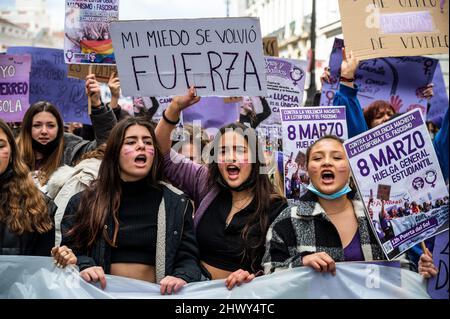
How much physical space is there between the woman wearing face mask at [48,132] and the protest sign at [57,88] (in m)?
1.32

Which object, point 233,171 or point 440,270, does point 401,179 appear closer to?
point 440,270

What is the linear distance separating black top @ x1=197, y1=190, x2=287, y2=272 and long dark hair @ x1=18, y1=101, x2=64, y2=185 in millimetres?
1414

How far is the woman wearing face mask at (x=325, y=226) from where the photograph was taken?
3396mm

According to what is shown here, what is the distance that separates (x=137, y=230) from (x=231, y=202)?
0.61 m

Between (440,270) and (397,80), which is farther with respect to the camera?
(397,80)

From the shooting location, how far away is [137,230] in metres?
3.55

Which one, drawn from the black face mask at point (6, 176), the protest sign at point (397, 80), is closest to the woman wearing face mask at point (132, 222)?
the black face mask at point (6, 176)

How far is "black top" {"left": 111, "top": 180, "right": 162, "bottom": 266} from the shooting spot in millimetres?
3527

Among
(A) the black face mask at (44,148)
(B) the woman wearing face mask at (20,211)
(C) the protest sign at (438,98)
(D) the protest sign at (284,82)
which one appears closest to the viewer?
(B) the woman wearing face mask at (20,211)

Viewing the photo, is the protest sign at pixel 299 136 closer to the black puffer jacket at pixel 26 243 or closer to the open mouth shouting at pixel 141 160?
the open mouth shouting at pixel 141 160

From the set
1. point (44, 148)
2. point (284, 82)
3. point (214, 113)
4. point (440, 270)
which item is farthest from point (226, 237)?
point (214, 113)

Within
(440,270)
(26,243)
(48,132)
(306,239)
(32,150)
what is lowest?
(440,270)
